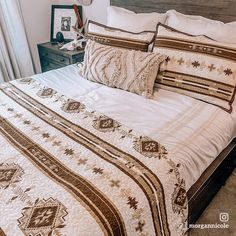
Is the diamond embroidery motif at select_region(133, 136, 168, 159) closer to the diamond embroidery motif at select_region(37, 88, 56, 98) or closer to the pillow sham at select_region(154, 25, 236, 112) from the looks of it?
the pillow sham at select_region(154, 25, 236, 112)

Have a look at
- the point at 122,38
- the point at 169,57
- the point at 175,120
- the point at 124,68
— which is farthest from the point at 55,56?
the point at 175,120

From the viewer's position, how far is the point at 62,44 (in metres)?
2.89

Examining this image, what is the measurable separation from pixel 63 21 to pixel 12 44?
0.67 m

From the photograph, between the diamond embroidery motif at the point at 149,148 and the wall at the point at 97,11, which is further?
the wall at the point at 97,11

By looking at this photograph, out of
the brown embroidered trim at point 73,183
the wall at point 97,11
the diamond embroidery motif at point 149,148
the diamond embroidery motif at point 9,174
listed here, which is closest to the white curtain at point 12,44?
the wall at point 97,11

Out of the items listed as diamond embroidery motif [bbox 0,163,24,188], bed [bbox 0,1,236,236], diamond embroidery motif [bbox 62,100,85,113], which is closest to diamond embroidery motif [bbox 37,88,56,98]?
bed [bbox 0,1,236,236]

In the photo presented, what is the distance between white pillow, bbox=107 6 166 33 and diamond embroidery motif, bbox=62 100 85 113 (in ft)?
2.75

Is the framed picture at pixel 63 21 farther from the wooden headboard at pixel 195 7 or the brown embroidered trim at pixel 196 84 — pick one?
the brown embroidered trim at pixel 196 84

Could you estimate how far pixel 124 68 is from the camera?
5.77 ft

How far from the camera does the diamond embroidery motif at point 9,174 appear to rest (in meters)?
1.06

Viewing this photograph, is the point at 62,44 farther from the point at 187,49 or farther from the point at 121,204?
the point at 121,204

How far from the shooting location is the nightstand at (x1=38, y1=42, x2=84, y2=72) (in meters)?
2.58

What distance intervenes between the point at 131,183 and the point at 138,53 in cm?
105

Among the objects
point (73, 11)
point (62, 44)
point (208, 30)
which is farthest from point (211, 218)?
point (73, 11)
